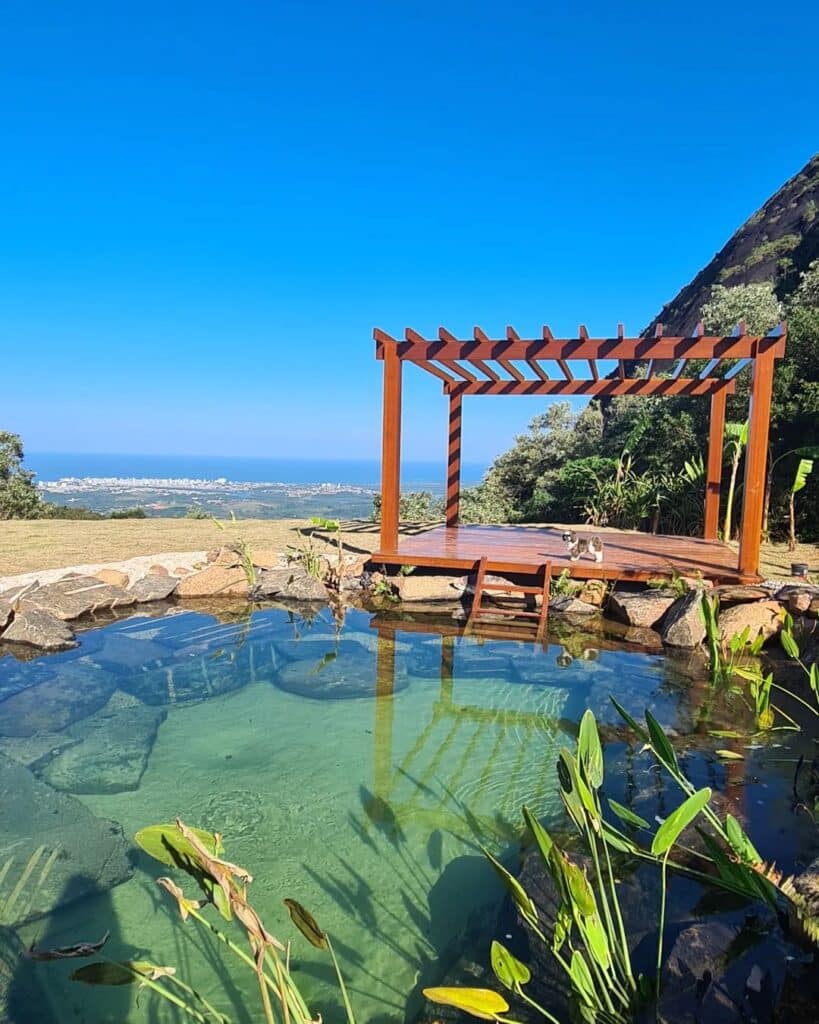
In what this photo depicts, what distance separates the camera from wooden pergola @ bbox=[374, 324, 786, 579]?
7.61 metres

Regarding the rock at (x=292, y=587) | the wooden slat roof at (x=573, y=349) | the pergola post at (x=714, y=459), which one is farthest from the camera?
the pergola post at (x=714, y=459)

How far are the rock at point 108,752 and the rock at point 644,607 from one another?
17.8ft

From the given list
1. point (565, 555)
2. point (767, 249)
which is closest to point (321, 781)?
point (565, 555)

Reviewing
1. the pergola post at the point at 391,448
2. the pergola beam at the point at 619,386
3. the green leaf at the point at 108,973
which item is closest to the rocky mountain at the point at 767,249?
the pergola beam at the point at 619,386

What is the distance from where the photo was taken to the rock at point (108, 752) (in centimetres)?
415

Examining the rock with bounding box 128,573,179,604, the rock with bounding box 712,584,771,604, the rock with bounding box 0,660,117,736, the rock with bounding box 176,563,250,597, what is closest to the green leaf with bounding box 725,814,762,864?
the rock with bounding box 0,660,117,736

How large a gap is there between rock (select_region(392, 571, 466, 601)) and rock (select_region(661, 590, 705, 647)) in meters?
2.57

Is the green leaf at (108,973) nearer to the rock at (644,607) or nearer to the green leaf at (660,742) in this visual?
the green leaf at (660,742)

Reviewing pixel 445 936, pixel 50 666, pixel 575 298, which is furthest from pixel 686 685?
pixel 575 298

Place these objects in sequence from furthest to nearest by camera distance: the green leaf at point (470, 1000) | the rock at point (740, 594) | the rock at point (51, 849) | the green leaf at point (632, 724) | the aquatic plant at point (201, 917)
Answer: the rock at point (740, 594)
the rock at point (51, 849)
the green leaf at point (632, 724)
the green leaf at point (470, 1000)
the aquatic plant at point (201, 917)

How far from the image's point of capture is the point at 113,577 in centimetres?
858

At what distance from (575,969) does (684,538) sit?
36.1 feet

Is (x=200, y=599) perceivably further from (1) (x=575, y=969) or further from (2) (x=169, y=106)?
(2) (x=169, y=106)

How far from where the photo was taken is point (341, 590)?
898cm
